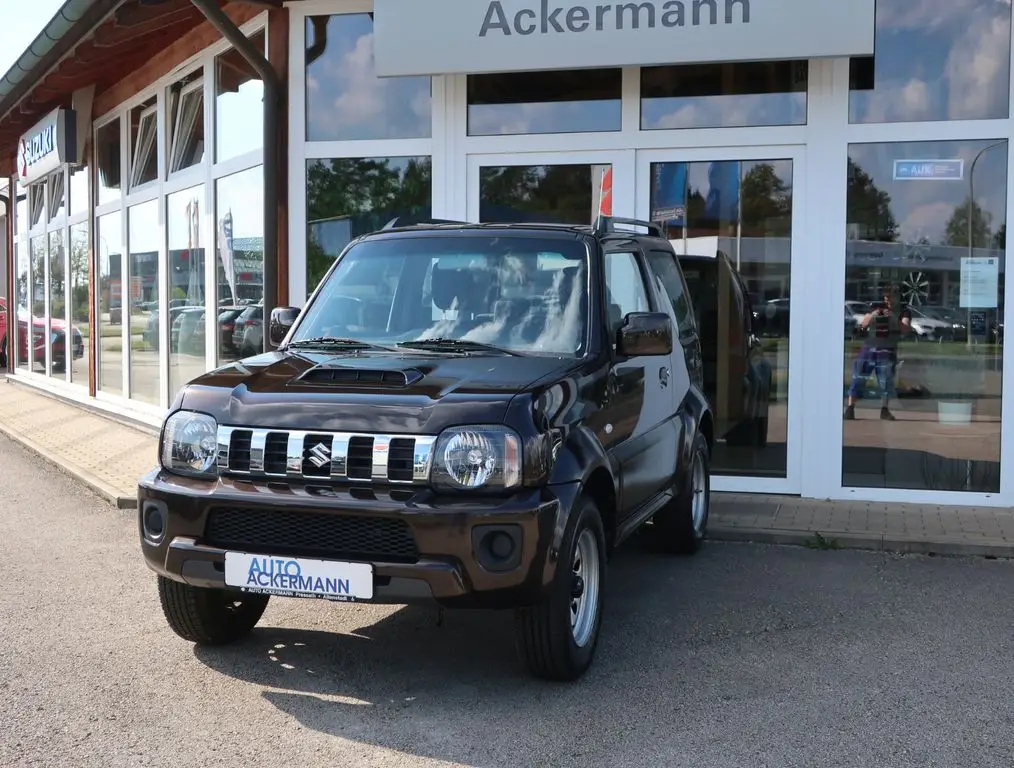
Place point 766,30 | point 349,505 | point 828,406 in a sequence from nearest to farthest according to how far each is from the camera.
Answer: point 349,505
point 766,30
point 828,406

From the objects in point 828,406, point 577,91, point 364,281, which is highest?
point 577,91

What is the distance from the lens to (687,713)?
428 centimetres

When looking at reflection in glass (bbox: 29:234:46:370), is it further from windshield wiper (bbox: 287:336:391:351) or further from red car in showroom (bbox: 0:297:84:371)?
windshield wiper (bbox: 287:336:391:351)

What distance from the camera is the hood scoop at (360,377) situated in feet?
14.7

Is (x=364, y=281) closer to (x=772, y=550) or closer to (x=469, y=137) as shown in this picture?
(x=772, y=550)

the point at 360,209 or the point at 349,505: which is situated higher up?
the point at 360,209

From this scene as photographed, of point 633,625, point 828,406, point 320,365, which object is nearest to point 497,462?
point 320,365

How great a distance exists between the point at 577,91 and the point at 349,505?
5.82m

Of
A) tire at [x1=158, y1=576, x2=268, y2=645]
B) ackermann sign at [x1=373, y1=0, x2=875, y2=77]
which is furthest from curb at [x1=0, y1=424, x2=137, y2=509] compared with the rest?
ackermann sign at [x1=373, y1=0, x2=875, y2=77]

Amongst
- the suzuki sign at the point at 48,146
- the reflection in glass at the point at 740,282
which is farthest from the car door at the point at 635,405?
the suzuki sign at the point at 48,146

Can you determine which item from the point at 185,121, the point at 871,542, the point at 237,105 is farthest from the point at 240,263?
the point at 871,542

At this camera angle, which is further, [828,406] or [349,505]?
[828,406]

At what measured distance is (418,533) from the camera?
4148 mm

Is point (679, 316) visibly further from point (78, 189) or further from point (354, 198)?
point (78, 189)
